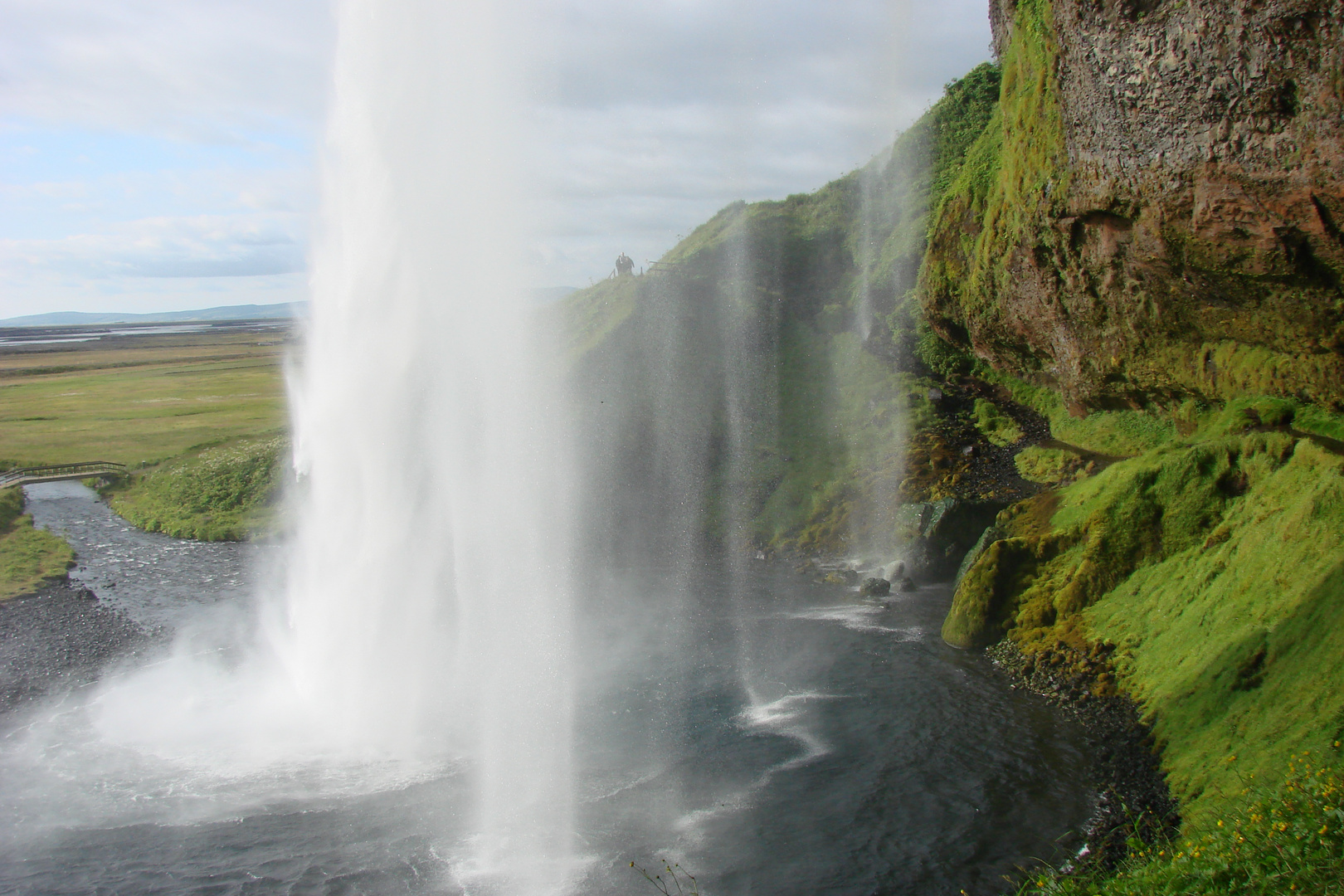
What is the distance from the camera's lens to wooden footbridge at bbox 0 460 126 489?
4828 centimetres

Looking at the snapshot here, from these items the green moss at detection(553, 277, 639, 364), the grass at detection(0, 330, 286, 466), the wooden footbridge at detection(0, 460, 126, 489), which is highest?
the green moss at detection(553, 277, 639, 364)

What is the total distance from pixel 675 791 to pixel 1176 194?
15.7 m

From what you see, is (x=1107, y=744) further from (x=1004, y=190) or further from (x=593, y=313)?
(x=593, y=313)

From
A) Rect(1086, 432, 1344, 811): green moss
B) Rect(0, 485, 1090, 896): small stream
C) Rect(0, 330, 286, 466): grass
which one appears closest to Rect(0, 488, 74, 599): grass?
Rect(0, 330, 286, 466): grass

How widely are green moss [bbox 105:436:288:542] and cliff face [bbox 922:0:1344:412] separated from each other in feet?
117

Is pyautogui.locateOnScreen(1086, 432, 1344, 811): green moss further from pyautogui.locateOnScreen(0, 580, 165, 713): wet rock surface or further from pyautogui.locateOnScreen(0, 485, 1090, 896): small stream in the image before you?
pyautogui.locateOnScreen(0, 580, 165, 713): wet rock surface

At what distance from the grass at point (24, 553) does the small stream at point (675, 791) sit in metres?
12.6

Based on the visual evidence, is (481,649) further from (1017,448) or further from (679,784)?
(1017,448)

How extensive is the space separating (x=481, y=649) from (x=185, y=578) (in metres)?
20.4

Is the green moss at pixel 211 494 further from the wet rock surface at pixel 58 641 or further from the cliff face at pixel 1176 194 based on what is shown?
the cliff face at pixel 1176 194

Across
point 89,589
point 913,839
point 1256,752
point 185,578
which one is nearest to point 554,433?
point 185,578

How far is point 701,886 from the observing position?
41.7ft

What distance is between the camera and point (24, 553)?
34344 millimetres

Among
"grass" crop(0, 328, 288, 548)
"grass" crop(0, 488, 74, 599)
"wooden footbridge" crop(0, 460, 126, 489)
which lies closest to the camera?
"grass" crop(0, 488, 74, 599)
